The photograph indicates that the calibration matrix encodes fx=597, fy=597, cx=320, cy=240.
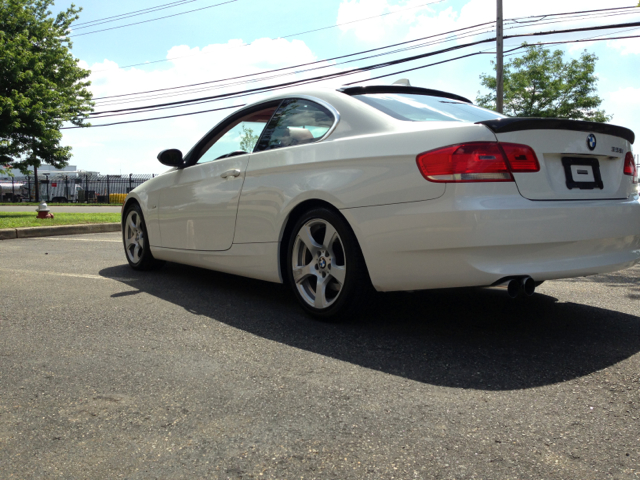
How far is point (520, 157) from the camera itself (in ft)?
10.1

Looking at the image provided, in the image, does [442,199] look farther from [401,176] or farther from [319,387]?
[319,387]

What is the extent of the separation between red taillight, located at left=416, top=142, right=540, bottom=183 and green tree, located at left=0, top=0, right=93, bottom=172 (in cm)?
1715

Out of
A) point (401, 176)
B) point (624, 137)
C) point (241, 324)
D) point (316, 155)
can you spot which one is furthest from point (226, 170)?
point (624, 137)

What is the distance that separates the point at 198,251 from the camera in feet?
15.9

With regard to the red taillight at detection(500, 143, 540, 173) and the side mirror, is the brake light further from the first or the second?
the side mirror

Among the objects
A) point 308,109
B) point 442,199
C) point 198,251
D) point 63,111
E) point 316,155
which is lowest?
point 198,251

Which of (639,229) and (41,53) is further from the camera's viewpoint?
(41,53)

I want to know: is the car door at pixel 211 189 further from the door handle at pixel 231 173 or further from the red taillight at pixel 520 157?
the red taillight at pixel 520 157

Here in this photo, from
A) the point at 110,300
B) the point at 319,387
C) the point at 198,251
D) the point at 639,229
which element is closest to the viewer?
the point at 319,387

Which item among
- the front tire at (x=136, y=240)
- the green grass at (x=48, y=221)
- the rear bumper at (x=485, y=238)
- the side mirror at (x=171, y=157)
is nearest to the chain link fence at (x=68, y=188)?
the green grass at (x=48, y=221)

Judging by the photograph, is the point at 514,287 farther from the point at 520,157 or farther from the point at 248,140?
the point at 248,140

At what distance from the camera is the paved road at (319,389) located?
75.5 inches

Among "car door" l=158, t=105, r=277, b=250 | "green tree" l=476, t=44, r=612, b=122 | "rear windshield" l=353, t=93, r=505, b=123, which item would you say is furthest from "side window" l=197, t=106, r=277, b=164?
"green tree" l=476, t=44, r=612, b=122

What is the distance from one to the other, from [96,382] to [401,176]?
1.80m
